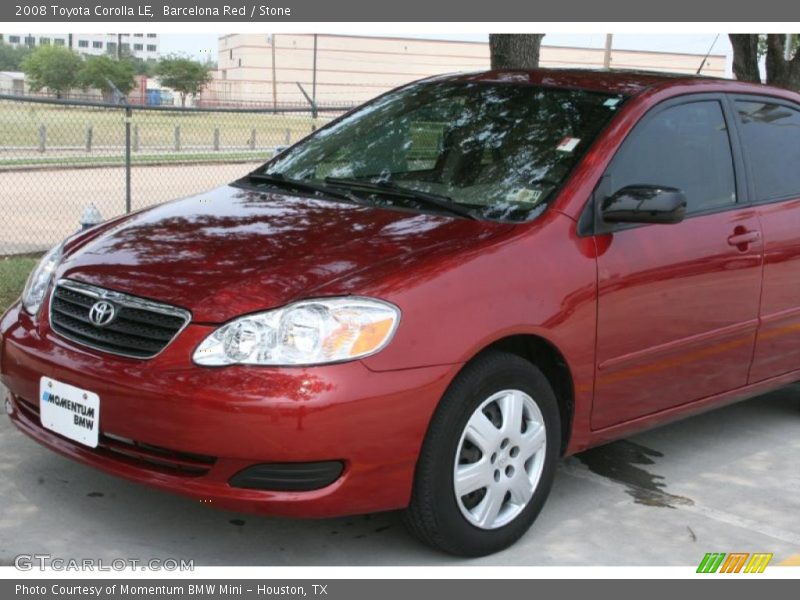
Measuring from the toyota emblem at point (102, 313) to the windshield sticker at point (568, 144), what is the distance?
6.11ft

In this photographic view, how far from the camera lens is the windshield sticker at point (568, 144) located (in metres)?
4.49

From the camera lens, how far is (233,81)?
286 ft

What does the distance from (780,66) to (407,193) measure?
31.2 feet

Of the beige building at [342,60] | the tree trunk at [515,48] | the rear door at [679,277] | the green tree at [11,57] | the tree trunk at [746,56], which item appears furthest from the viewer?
the beige building at [342,60]

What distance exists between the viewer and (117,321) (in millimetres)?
3775

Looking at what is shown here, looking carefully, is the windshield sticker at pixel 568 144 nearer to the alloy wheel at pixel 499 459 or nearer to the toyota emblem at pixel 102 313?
the alloy wheel at pixel 499 459

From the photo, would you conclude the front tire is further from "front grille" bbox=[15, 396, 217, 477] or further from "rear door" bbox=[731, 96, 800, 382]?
"rear door" bbox=[731, 96, 800, 382]

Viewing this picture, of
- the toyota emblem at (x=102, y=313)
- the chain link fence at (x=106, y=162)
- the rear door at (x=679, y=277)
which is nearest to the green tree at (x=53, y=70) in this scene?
the chain link fence at (x=106, y=162)

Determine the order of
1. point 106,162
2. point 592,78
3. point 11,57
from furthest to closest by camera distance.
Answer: point 11,57, point 106,162, point 592,78

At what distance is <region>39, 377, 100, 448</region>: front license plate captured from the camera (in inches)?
147

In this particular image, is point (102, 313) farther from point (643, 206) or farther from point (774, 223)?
point (774, 223)

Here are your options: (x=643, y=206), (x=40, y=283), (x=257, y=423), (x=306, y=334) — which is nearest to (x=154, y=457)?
(x=257, y=423)

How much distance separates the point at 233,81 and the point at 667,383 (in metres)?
85.6

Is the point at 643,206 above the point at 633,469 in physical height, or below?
above
